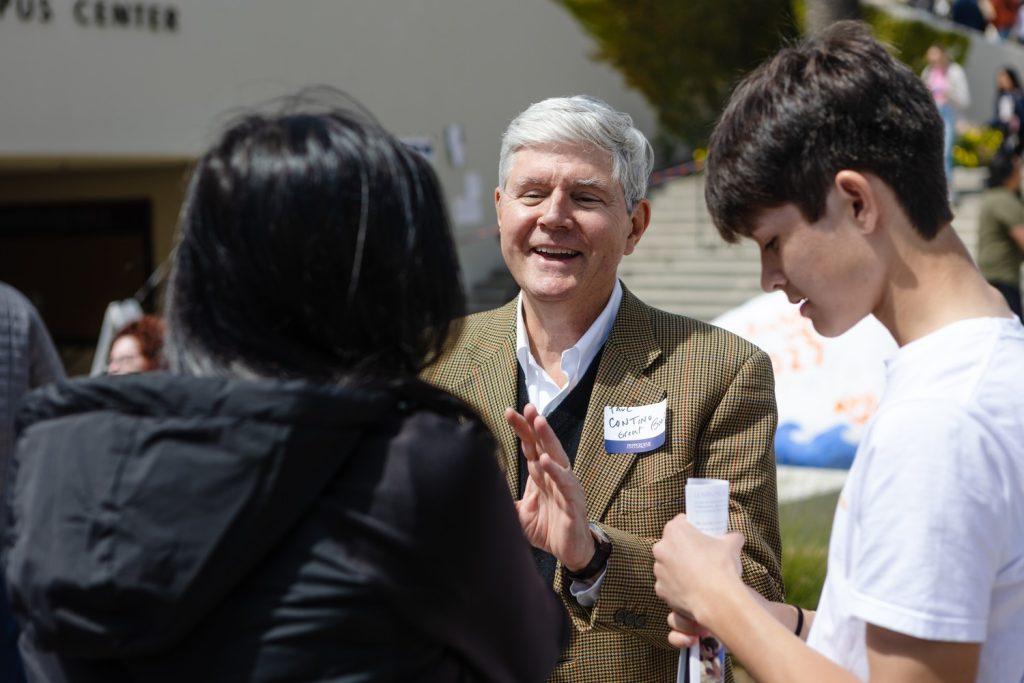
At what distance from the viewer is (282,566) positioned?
135 centimetres

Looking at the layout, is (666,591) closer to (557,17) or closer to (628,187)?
(628,187)

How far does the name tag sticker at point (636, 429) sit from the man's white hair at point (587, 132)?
511 millimetres

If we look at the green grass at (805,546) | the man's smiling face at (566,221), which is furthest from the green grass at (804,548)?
the man's smiling face at (566,221)

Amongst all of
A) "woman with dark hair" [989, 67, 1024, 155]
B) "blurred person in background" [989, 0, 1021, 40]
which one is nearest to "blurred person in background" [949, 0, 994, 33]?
"blurred person in background" [989, 0, 1021, 40]

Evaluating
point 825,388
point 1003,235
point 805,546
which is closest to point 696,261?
point 1003,235

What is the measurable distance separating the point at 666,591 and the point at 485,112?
15.3 metres

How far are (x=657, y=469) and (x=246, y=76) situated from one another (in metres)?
11.8

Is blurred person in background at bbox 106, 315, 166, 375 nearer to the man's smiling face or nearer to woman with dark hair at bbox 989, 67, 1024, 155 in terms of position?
the man's smiling face

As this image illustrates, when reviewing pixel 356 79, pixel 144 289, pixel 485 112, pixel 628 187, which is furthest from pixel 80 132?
pixel 628 187

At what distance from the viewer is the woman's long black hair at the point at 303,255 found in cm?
141

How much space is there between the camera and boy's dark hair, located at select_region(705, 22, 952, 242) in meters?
1.53

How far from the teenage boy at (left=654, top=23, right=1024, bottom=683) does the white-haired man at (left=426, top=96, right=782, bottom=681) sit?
2.03 ft

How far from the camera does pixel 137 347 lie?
16.0ft

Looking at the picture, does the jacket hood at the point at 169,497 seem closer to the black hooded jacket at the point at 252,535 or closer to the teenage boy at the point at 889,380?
Answer: the black hooded jacket at the point at 252,535
